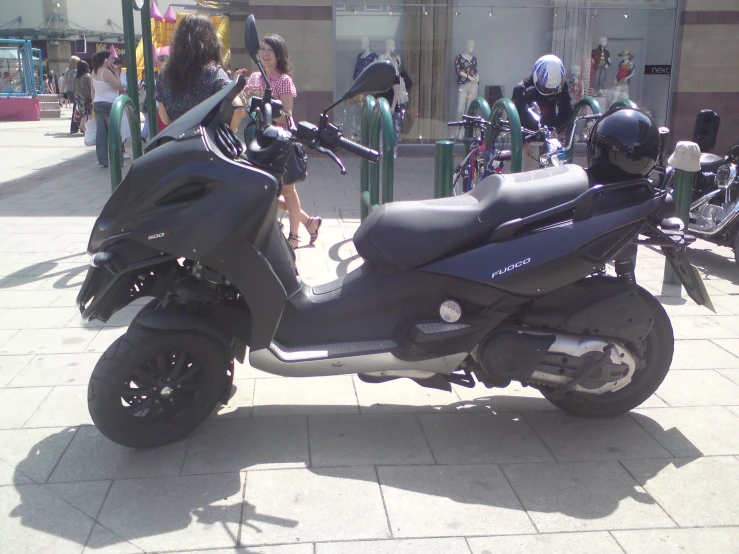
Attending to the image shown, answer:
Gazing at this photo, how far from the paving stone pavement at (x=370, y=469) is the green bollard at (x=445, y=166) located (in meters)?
2.22

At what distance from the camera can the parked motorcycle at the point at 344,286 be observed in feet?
9.52

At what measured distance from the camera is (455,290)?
3.07m

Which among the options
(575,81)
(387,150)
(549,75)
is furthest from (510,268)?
(575,81)

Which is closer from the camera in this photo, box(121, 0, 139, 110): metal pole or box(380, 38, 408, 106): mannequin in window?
box(121, 0, 139, 110): metal pole

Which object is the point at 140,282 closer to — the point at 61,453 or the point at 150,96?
the point at 61,453

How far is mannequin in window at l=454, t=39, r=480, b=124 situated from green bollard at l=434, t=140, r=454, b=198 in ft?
23.5

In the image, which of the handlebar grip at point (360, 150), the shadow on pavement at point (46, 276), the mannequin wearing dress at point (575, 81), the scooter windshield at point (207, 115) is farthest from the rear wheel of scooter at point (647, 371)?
the mannequin wearing dress at point (575, 81)

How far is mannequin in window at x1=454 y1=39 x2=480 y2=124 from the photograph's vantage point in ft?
41.8

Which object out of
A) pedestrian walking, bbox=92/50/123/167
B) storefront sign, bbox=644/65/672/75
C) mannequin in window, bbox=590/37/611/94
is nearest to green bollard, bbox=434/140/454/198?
pedestrian walking, bbox=92/50/123/167

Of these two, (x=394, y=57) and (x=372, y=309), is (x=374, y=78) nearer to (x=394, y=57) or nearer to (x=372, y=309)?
(x=372, y=309)

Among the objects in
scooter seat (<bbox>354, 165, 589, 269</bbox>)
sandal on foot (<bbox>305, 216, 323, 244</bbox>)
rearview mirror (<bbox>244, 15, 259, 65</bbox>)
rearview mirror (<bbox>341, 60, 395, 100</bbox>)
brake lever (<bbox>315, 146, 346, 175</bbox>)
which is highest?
rearview mirror (<bbox>244, 15, 259, 65</bbox>)

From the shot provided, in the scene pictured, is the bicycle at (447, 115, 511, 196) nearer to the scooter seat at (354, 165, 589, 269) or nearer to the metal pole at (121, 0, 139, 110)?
the metal pole at (121, 0, 139, 110)

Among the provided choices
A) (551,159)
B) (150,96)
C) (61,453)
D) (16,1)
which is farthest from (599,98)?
(16,1)

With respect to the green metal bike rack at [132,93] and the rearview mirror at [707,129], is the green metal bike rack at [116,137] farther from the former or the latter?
the rearview mirror at [707,129]
